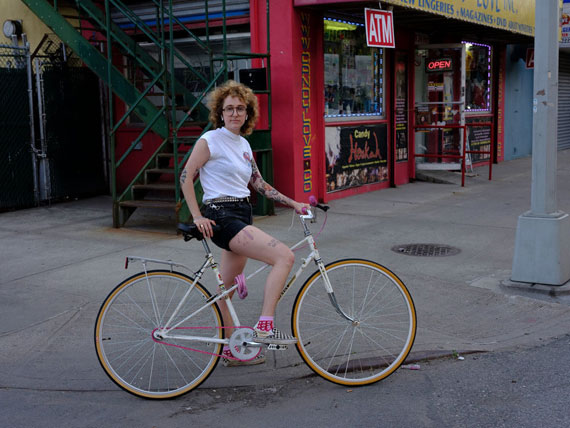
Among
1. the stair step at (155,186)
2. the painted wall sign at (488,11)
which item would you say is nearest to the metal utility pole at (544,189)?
the painted wall sign at (488,11)

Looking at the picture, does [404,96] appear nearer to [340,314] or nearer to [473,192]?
[473,192]

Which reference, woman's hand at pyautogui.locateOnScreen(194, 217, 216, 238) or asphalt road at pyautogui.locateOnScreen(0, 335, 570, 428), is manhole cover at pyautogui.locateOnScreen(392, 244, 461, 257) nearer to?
asphalt road at pyautogui.locateOnScreen(0, 335, 570, 428)

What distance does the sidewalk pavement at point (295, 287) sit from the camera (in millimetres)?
5098

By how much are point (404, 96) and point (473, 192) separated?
262 centimetres

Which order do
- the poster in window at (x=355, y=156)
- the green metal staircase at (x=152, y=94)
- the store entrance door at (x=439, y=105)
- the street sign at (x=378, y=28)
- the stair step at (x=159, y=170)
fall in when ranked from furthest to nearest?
the store entrance door at (x=439, y=105)
the poster in window at (x=355, y=156)
the street sign at (x=378, y=28)
the stair step at (x=159, y=170)
the green metal staircase at (x=152, y=94)

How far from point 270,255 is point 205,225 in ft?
1.45

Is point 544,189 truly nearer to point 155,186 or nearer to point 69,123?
point 155,186

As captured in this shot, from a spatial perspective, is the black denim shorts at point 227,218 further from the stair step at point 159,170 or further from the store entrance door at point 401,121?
the store entrance door at point 401,121

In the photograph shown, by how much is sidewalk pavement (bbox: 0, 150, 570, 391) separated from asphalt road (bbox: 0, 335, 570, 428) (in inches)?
8.3

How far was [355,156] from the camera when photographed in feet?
43.2

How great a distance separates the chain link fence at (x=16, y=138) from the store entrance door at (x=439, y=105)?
773cm

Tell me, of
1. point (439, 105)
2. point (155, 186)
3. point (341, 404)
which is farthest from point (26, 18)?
point (341, 404)

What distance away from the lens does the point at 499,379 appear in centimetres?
467

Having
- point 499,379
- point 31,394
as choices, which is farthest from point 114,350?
point 499,379
